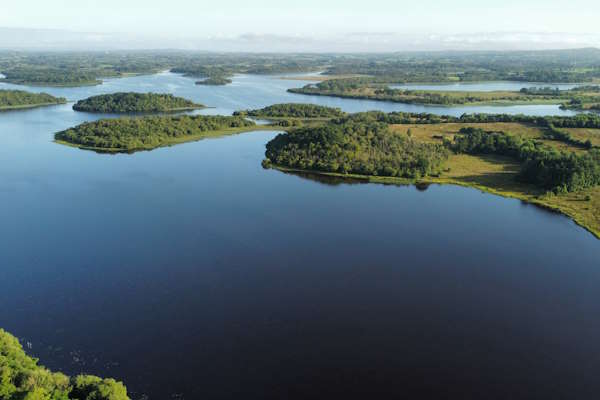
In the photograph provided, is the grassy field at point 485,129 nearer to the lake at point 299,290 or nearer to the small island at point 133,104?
the lake at point 299,290

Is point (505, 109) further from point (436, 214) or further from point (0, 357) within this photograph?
point (0, 357)

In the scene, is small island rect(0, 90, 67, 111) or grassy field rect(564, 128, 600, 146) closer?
grassy field rect(564, 128, 600, 146)

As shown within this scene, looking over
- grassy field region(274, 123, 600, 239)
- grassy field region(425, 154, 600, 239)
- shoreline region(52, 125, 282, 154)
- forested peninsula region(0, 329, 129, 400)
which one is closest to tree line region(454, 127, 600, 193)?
grassy field region(274, 123, 600, 239)

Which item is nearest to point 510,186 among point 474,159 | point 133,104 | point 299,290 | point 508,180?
point 508,180

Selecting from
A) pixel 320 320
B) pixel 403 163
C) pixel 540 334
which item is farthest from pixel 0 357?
pixel 403 163

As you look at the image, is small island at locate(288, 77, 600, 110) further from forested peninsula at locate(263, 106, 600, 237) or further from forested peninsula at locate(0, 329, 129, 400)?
forested peninsula at locate(0, 329, 129, 400)

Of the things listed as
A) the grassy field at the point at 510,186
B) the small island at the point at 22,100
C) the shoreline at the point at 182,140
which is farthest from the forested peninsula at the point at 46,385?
the small island at the point at 22,100

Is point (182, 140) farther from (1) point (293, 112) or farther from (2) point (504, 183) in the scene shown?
(2) point (504, 183)
